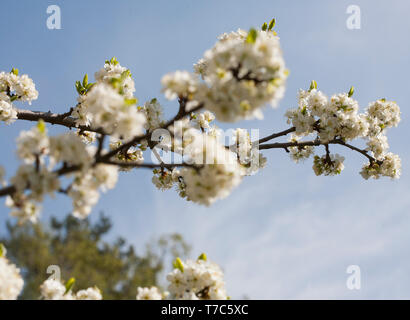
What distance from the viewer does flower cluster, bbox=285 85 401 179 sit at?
5164 mm

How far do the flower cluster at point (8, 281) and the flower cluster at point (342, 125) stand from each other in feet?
13.5

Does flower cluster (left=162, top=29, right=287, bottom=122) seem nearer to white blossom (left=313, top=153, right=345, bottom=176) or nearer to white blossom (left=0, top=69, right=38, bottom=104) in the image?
white blossom (left=313, top=153, right=345, bottom=176)

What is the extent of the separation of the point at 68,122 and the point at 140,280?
106 ft

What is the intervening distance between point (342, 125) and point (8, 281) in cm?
458

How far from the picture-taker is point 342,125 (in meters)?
5.16

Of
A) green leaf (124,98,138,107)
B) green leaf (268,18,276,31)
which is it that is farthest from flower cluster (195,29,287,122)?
green leaf (268,18,276,31)

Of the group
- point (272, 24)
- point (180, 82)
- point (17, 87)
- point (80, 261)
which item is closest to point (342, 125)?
point (272, 24)

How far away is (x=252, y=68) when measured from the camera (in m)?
2.45

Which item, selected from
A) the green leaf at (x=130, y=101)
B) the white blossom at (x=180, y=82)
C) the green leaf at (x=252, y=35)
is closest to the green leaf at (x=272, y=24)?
the green leaf at (x=252, y=35)

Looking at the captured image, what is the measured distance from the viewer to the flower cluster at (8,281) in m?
2.55

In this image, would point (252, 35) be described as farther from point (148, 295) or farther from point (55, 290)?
point (55, 290)

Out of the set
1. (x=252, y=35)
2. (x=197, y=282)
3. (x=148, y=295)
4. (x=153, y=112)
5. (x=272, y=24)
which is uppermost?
(x=272, y=24)
